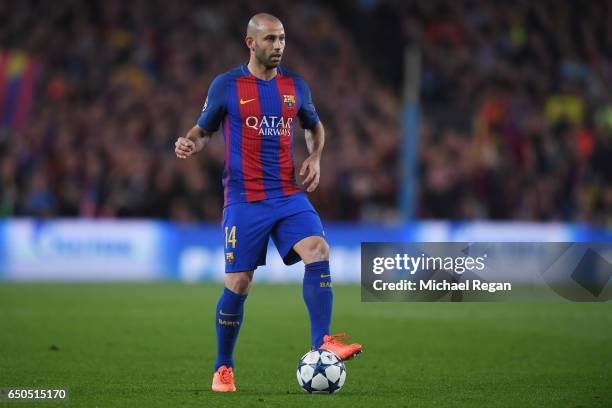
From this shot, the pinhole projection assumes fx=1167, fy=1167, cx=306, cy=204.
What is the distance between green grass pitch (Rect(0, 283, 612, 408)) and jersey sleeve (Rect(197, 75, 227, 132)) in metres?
1.64

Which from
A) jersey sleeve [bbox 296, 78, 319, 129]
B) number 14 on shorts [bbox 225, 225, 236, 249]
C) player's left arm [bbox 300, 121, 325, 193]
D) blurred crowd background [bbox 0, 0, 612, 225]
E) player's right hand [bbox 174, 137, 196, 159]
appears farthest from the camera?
blurred crowd background [bbox 0, 0, 612, 225]

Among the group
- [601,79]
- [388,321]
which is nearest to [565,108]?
[601,79]

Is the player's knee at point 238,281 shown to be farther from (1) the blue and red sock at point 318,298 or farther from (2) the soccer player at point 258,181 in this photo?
(1) the blue and red sock at point 318,298

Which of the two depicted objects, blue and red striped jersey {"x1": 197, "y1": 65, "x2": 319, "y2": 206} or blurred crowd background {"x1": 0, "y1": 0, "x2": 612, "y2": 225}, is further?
blurred crowd background {"x1": 0, "y1": 0, "x2": 612, "y2": 225}

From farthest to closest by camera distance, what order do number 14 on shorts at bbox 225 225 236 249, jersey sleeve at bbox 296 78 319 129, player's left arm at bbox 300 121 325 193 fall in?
1. jersey sleeve at bbox 296 78 319 129
2. player's left arm at bbox 300 121 325 193
3. number 14 on shorts at bbox 225 225 236 249

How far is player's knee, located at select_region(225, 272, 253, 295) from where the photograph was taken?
7.12 metres

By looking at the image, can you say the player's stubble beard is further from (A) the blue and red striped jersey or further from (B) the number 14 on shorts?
(B) the number 14 on shorts

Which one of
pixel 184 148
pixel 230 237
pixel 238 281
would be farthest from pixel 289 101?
pixel 238 281

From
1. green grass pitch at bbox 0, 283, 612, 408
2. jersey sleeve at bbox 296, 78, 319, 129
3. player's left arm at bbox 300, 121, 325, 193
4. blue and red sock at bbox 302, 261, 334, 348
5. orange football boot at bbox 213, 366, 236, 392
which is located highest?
jersey sleeve at bbox 296, 78, 319, 129

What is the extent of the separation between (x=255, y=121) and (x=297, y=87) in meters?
0.41

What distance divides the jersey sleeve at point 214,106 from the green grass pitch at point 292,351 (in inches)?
64.5

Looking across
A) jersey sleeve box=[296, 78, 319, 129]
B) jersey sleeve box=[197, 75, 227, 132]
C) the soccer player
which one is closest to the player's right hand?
the soccer player

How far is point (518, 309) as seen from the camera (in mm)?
14625

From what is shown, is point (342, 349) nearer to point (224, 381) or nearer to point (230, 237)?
point (224, 381)
